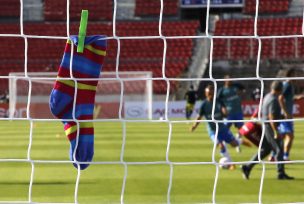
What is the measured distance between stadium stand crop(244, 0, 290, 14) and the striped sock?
2681cm

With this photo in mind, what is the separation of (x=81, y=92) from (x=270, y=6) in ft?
89.5

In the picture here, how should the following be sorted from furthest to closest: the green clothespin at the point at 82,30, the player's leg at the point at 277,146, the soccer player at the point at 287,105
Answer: the soccer player at the point at 287,105 < the player's leg at the point at 277,146 < the green clothespin at the point at 82,30

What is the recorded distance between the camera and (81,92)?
357cm

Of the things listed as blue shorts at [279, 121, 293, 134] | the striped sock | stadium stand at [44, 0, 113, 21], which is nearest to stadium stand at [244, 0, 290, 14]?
stadium stand at [44, 0, 113, 21]

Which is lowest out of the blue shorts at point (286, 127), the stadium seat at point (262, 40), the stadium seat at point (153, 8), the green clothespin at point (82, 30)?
the blue shorts at point (286, 127)

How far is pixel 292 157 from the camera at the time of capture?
1058cm

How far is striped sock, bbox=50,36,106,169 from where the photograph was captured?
3520mm

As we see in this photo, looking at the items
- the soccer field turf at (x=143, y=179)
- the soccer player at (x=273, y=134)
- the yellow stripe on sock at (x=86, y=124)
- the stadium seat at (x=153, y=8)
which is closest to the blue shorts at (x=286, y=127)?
the soccer field turf at (x=143, y=179)

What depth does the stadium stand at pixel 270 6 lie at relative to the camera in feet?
97.2

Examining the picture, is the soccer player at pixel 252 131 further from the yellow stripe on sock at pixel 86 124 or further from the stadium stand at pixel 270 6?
the stadium stand at pixel 270 6

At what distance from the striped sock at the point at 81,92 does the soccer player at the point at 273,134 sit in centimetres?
479

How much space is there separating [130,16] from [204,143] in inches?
698

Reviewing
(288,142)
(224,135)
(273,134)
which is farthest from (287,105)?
(224,135)

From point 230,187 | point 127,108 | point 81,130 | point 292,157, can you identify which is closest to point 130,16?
point 127,108
